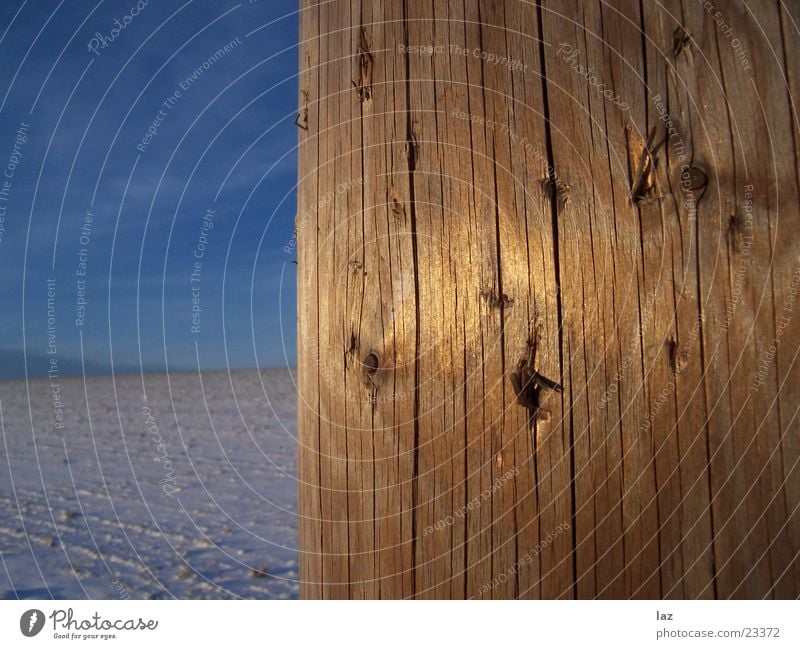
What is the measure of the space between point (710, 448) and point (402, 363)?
969mm

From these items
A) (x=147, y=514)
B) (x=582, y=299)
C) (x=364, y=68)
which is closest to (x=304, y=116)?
(x=364, y=68)

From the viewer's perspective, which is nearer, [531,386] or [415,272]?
[531,386]

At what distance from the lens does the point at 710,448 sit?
71.2 inches

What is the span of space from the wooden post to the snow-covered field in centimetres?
178

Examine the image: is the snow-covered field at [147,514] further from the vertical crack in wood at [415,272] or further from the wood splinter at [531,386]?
the wood splinter at [531,386]

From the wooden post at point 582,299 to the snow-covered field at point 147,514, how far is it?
5.83ft

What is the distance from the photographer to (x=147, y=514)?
710 cm

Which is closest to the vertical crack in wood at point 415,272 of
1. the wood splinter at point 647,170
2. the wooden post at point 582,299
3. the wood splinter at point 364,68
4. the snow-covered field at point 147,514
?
the wooden post at point 582,299

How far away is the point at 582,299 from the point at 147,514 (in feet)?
22.1

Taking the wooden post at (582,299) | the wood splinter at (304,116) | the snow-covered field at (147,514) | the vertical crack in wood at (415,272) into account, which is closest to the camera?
the wooden post at (582,299)

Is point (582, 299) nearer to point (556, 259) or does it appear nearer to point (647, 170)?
point (556, 259)

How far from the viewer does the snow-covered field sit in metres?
5.08

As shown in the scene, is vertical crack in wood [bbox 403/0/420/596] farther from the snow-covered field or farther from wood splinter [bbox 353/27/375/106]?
the snow-covered field

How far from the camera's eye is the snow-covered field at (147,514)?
5082mm
